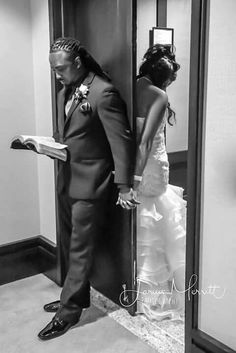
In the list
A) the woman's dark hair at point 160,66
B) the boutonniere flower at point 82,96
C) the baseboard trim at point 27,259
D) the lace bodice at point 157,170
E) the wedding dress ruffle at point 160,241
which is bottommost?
the baseboard trim at point 27,259

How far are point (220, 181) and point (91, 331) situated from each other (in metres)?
1.11

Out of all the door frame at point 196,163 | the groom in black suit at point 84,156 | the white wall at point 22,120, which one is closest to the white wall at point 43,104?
the white wall at point 22,120

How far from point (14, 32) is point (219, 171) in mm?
1572

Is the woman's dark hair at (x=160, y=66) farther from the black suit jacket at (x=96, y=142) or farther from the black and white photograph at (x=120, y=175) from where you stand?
the black suit jacket at (x=96, y=142)

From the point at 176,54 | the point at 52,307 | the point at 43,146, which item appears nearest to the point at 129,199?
the point at 43,146

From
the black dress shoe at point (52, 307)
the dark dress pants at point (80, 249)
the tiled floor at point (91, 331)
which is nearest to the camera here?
the tiled floor at point (91, 331)

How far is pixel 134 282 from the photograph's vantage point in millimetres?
2225

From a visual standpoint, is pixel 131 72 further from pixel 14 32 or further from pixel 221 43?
pixel 14 32

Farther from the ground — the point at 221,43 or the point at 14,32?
the point at 14,32

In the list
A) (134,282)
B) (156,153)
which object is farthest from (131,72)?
(134,282)

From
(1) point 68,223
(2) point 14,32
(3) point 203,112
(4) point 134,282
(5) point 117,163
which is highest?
(2) point 14,32

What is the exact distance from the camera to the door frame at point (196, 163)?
1.52m

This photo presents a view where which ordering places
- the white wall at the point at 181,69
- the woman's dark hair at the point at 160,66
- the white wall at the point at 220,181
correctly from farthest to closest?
the woman's dark hair at the point at 160,66, the white wall at the point at 181,69, the white wall at the point at 220,181

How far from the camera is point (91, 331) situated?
2195mm
